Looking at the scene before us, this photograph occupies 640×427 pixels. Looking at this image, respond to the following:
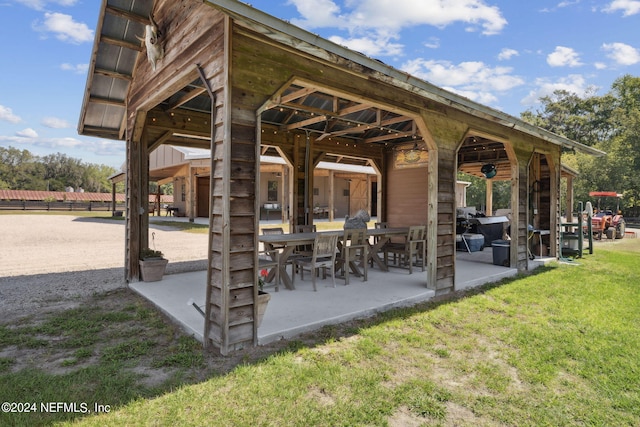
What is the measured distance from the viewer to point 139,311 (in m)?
4.15

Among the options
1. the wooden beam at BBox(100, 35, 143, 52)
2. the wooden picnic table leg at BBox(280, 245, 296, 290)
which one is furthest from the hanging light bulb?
the wooden beam at BBox(100, 35, 143, 52)

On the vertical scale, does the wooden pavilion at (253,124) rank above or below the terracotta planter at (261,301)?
above

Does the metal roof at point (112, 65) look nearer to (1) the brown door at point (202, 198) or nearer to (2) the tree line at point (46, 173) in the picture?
(1) the brown door at point (202, 198)

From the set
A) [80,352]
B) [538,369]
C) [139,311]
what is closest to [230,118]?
[80,352]

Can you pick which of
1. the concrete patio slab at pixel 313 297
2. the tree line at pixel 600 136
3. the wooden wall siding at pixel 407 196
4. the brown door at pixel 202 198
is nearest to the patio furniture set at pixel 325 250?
the concrete patio slab at pixel 313 297

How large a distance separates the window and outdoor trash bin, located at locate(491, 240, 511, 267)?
13.5 m

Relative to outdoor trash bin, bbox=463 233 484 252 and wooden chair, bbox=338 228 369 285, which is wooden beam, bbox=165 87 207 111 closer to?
wooden chair, bbox=338 228 369 285

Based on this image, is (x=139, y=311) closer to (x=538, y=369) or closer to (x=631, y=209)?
(x=538, y=369)

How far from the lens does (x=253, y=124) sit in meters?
3.07

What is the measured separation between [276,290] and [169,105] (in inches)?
133

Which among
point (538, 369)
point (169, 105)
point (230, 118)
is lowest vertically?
point (538, 369)

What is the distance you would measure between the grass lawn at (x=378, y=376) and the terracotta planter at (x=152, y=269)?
1345 mm

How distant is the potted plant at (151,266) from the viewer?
5332mm

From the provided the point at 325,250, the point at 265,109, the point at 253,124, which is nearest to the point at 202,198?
the point at 325,250
